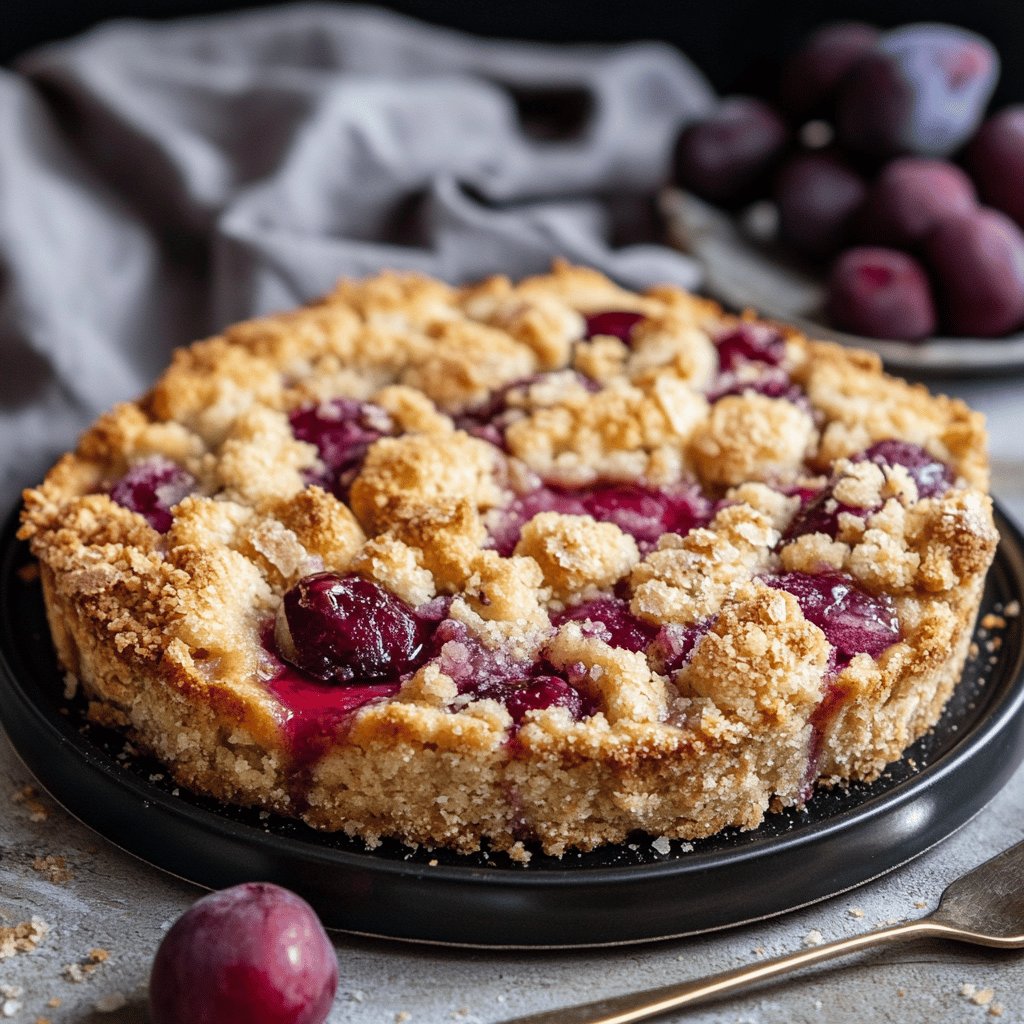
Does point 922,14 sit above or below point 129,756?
above

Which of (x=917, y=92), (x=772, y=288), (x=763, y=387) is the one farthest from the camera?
(x=772, y=288)

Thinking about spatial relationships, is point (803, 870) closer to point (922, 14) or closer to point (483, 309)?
point (483, 309)

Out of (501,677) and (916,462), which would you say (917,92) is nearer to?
(916,462)

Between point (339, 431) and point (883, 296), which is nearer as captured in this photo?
point (339, 431)

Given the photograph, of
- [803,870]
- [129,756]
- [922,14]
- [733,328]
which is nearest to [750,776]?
[803,870]

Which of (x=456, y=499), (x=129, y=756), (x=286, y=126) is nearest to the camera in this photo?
(x=129, y=756)

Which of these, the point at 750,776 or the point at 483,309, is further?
the point at 483,309

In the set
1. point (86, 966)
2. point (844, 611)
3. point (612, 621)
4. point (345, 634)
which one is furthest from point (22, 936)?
point (844, 611)
